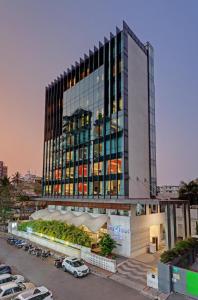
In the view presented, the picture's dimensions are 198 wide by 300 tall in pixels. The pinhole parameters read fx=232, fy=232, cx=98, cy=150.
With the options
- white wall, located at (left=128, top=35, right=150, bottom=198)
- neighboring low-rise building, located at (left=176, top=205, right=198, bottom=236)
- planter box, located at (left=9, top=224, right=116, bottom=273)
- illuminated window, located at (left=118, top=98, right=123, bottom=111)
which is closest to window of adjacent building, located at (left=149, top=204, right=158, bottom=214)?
white wall, located at (left=128, top=35, right=150, bottom=198)

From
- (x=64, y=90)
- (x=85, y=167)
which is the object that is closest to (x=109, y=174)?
(x=85, y=167)

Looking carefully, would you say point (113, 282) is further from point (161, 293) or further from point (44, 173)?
point (44, 173)

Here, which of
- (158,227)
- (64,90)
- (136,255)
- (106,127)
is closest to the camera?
(136,255)

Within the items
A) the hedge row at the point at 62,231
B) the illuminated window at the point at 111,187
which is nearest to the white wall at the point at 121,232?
the hedge row at the point at 62,231

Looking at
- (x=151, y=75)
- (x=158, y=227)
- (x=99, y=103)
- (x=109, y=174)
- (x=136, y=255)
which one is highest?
(x=151, y=75)

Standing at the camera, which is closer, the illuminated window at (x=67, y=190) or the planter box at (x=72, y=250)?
the planter box at (x=72, y=250)

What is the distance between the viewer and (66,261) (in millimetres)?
26719

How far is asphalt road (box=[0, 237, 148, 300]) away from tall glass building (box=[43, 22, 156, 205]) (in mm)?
13263

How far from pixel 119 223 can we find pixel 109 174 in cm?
966

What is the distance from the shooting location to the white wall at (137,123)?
131ft

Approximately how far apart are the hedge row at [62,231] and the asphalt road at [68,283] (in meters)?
5.05

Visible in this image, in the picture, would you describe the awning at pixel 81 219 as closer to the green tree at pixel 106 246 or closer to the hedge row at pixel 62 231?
the hedge row at pixel 62 231

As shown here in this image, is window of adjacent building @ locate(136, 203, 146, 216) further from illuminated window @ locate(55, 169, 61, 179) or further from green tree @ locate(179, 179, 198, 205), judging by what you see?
green tree @ locate(179, 179, 198, 205)

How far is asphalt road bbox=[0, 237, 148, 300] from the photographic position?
2048cm
